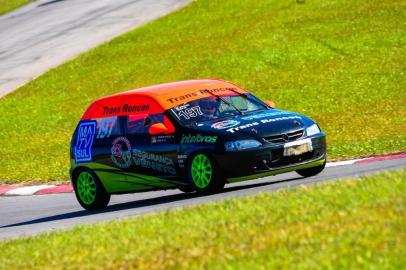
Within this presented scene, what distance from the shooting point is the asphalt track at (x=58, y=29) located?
38.3 m

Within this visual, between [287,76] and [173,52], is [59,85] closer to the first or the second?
[173,52]

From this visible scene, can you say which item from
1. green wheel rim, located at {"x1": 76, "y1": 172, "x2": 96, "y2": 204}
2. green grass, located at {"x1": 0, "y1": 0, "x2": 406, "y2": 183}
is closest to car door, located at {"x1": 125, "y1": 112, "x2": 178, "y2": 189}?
green wheel rim, located at {"x1": 76, "y1": 172, "x2": 96, "y2": 204}

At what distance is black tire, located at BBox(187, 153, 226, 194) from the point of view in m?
14.6

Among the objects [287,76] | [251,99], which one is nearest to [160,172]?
[251,99]

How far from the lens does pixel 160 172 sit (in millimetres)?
15500

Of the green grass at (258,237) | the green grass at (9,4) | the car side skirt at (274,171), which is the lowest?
the green grass at (9,4)

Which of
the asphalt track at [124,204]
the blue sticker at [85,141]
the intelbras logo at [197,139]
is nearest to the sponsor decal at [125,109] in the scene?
the blue sticker at [85,141]

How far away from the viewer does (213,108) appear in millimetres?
15828

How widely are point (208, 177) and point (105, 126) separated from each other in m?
2.49

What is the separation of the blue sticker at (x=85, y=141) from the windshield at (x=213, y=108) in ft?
5.43

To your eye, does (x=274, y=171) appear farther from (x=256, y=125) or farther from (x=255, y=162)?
(x=256, y=125)

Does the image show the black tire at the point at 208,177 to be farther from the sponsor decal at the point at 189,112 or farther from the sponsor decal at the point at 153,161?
the sponsor decal at the point at 189,112

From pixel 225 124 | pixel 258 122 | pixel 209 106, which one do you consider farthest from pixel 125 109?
pixel 258 122

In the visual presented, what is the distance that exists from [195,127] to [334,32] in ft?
65.5
